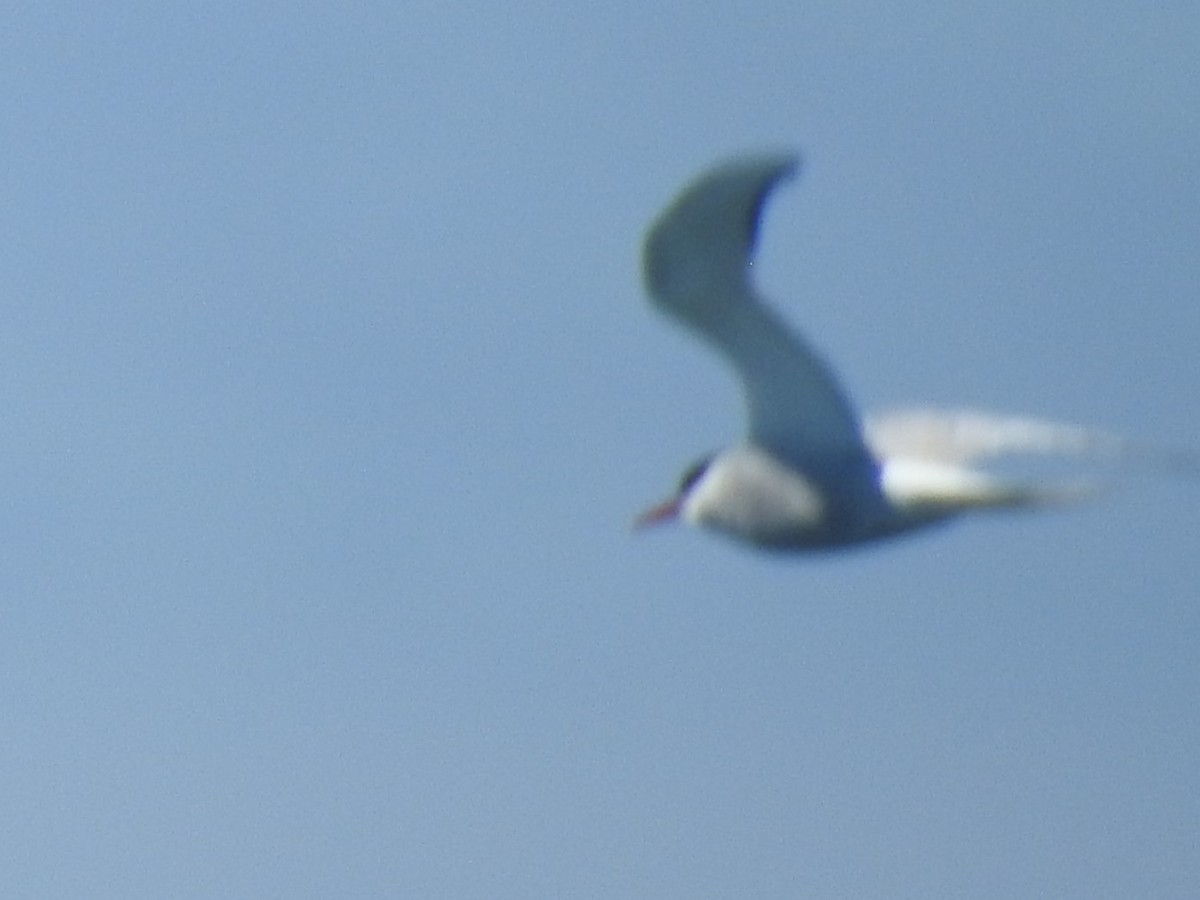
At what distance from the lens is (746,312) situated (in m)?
14.9

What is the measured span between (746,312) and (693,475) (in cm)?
240

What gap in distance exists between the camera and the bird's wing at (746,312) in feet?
46.2

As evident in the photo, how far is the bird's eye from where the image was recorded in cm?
1691

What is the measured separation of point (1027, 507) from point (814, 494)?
1.39 metres

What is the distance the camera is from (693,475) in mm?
17094

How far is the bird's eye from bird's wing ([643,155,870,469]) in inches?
42.4

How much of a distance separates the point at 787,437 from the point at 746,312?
1048mm

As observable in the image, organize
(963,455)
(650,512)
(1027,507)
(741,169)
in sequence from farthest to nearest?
(650,512)
(963,455)
(1027,507)
(741,169)

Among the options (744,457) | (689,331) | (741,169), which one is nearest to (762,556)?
(744,457)

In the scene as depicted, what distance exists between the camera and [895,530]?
599 inches

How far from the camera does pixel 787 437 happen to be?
1560 centimetres

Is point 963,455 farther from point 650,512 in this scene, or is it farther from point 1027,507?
point 650,512

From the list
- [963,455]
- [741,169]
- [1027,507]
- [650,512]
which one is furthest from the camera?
[650,512]

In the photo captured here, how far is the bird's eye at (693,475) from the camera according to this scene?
16.9 meters
